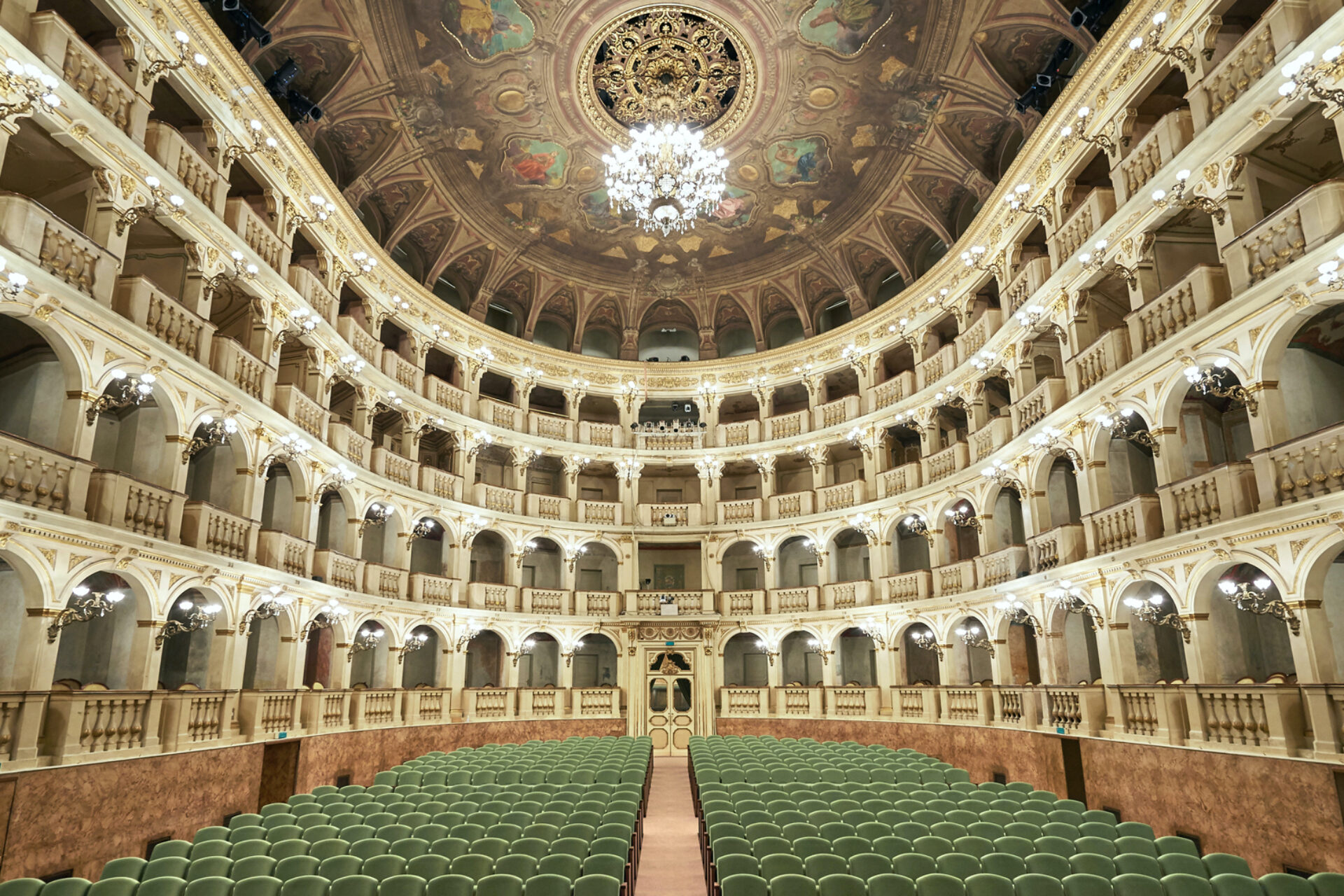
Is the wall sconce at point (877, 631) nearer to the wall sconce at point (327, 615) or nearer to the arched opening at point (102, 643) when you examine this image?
the wall sconce at point (327, 615)

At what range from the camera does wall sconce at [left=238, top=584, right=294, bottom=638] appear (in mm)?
17094

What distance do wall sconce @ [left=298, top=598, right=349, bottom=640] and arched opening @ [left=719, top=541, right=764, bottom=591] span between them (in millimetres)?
15617

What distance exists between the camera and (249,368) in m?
17.7

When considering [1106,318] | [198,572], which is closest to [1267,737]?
[1106,318]

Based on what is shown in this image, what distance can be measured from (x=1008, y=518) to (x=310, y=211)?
2066cm

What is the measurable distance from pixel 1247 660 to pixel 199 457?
2229cm

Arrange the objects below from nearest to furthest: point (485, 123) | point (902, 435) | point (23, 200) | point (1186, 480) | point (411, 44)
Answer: point (23, 200) → point (1186, 480) → point (411, 44) → point (485, 123) → point (902, 435)

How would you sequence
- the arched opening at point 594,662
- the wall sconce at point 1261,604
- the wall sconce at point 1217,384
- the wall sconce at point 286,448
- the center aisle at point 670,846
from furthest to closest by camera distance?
the arched opening at point 594,662 < the wall sconce at point 286,448 < the wall sconce at point 1217,384 < the wall sconce at point 1261,604 < the center aisle at point 670,846

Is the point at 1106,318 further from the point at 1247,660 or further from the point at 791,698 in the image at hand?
the point at 791,698

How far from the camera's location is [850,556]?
30.9 metres

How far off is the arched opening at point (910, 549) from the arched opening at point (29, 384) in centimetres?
2313

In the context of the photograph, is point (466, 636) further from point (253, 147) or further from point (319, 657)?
point (253, 147)

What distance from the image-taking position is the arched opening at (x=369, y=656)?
75.2 feet

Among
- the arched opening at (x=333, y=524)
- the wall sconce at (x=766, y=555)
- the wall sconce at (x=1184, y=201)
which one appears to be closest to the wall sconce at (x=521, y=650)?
the arched opening at (x=333, y=524)
